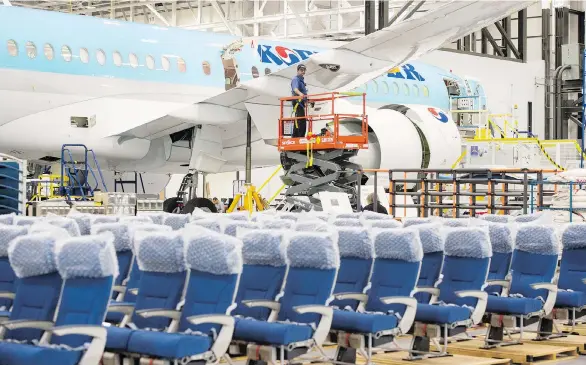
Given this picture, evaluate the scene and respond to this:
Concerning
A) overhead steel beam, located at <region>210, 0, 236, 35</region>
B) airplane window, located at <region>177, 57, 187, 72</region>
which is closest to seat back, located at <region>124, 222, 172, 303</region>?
airplane window, located at <region>177, 57, 187, 72</region>

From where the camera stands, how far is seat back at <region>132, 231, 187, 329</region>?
27.1 feet

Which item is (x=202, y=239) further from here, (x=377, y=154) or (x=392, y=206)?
(x=377, y=154)

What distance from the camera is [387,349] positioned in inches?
407

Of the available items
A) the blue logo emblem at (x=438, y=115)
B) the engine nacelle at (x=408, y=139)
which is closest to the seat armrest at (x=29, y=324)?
the engine nacelle at (x=408, y=139)

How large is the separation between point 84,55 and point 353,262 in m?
11.3

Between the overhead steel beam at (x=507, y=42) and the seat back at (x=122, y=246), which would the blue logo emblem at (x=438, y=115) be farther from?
the overhead steel beam at (x=507, y=42)

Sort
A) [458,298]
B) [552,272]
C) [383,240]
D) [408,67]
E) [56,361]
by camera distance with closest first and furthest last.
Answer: [56,361], [383,240], [458,298], [552,272], [408,67]

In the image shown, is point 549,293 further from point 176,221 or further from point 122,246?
point 176,221

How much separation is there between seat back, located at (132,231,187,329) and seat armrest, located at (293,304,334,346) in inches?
38.6

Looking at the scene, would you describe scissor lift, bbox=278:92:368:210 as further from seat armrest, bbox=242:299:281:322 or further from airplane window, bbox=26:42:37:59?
seat armrest, bbox=242:299:281:322

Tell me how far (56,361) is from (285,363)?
2210mm

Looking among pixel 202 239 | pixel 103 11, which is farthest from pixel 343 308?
pixel 103 11

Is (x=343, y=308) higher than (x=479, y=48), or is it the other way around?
(x=479, y=48)

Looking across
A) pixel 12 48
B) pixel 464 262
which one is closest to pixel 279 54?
pixel 12 48
